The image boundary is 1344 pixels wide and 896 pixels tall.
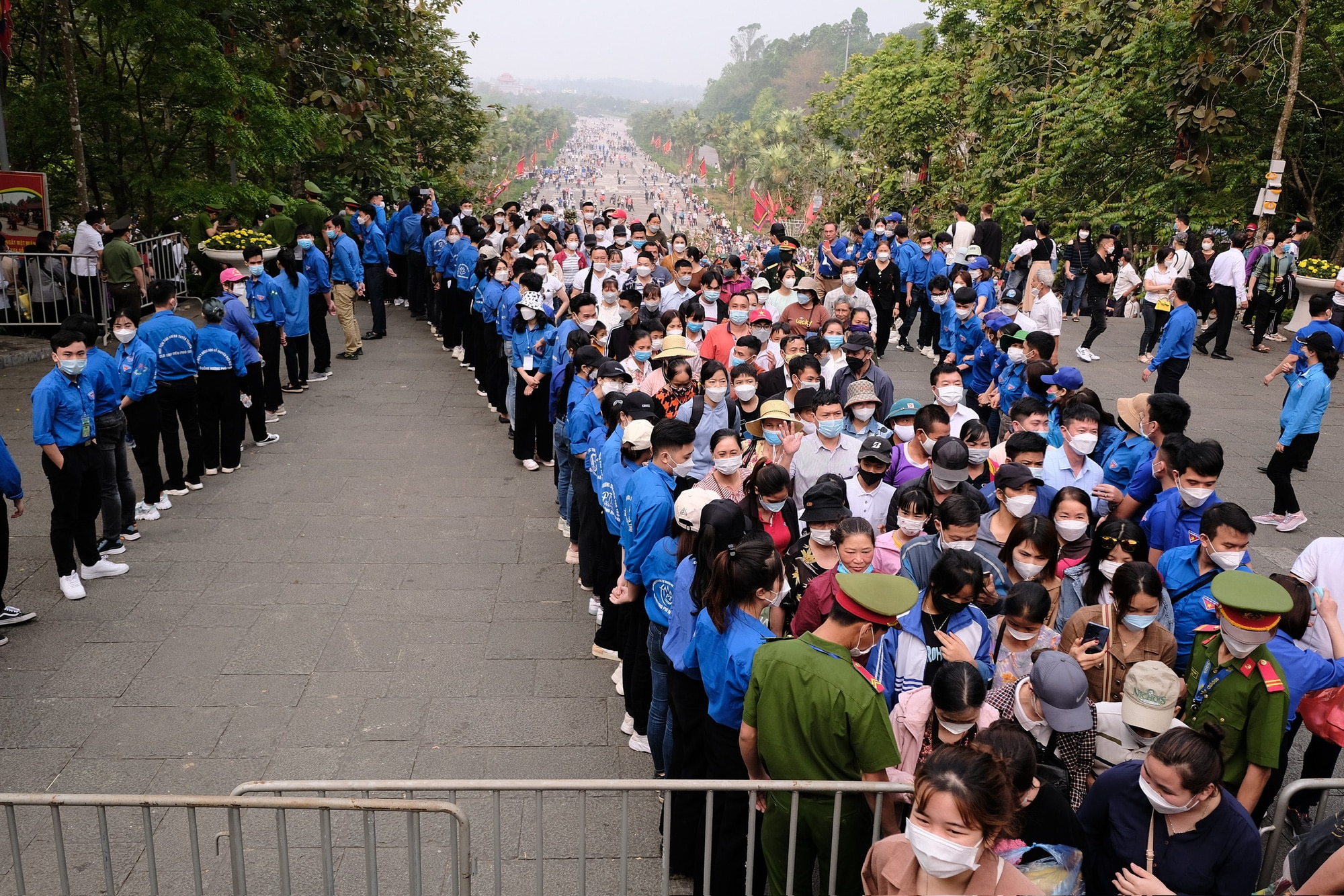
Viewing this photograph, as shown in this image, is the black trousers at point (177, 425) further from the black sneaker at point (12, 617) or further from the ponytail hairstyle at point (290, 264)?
the ponytail hairstyle at point (290, 264)

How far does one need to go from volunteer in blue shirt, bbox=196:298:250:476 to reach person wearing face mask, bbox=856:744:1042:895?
7.56 m

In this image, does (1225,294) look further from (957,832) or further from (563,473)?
(957,832)

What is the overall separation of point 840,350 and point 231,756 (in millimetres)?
5348

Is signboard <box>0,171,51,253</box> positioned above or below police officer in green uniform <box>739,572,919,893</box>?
above

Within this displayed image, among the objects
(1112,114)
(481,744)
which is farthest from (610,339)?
(1112,114)

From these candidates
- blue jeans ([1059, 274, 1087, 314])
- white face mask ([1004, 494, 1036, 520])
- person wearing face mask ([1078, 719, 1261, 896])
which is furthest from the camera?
blue jeans ([1059, 274, 1087, 314])

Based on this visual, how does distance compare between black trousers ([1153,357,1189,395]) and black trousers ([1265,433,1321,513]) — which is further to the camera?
black trousers ([1153,357,1189,395])

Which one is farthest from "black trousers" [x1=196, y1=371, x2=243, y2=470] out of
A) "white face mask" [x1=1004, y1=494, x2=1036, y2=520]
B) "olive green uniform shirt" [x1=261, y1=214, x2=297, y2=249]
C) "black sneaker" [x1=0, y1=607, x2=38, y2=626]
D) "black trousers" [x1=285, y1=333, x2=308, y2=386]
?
"white face mask" [x1=1004, y1=494, x2=1036, y2=520]

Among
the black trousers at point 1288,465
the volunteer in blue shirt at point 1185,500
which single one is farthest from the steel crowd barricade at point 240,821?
the black trousers at point 1288,465

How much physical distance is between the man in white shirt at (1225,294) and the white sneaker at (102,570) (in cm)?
1273

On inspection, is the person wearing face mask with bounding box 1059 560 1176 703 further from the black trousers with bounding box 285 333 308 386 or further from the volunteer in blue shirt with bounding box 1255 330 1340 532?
the black trousers with bounding box 285 333 308 386

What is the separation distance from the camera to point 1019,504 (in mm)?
5293

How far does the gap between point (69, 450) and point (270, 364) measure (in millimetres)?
4247

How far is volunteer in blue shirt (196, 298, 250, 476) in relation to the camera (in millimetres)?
8883
